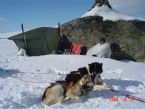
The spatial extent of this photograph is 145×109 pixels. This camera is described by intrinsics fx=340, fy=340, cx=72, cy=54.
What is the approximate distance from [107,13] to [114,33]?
1585 millimetres

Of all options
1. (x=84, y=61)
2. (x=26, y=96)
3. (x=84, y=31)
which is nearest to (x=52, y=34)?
(x=84, y=31)

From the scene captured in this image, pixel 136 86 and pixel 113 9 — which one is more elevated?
pixel 113 9

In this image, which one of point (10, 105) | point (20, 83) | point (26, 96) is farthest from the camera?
point (20, 83)

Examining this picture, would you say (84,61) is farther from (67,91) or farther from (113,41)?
(67,91)

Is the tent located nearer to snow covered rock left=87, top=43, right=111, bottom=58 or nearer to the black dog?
snow covered rock left=87, top=43, right=111, bottom=58

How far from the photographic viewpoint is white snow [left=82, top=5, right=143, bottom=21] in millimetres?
15891

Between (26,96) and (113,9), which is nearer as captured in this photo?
(26,96)

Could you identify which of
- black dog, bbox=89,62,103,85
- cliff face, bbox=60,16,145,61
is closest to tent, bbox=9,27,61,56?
cliff face, bbox=60,16,145,61

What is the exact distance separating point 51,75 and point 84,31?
586cm

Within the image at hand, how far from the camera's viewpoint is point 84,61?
12570 millimetres

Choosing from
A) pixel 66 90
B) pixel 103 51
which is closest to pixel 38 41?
pixel 103 51

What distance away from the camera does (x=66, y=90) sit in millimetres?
7312

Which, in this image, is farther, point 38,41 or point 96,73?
point 38,41

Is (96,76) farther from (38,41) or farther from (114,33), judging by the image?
(38,41)
